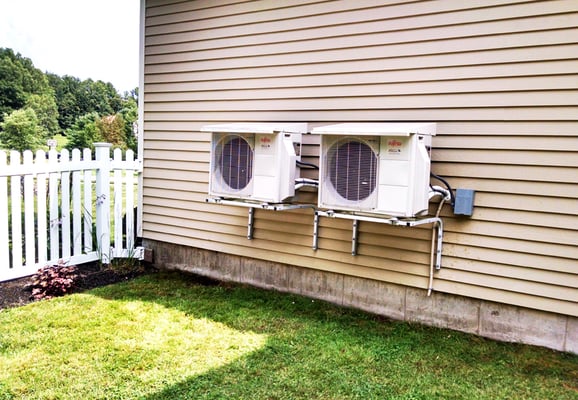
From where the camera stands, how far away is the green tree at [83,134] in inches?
495

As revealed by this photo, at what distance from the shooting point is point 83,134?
1278 cm

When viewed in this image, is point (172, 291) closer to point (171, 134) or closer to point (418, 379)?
point (171, 134)

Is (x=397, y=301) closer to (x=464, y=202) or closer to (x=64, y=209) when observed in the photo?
(x=464, y=202)

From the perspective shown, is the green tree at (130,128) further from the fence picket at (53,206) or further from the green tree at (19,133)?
the fence picket at (53,206)

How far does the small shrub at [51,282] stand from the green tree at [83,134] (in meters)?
8.60

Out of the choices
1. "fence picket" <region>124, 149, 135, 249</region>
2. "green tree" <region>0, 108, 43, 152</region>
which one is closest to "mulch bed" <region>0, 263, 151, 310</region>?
"fence picket" <region>124, 149, 135, 249</region>

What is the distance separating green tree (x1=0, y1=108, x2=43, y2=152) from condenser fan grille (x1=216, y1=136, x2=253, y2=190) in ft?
34.6

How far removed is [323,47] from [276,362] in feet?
7.81

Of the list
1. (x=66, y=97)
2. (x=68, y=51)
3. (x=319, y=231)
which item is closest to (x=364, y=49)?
(x=319, y=231)

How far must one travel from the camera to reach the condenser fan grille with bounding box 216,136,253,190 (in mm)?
3656

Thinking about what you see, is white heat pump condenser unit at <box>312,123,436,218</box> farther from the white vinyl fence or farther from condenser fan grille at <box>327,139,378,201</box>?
the white vinyl fence

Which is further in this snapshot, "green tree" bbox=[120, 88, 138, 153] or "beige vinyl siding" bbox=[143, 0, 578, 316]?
"green tree" bbox=[120, 88, 138, 153]

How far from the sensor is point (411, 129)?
2916 mm

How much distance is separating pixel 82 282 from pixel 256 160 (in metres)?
2.11
